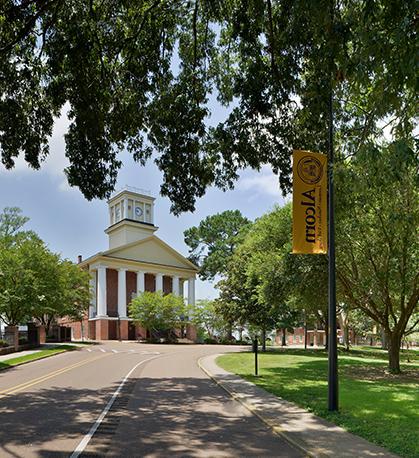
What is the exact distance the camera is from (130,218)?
69.1m

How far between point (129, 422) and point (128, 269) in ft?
184

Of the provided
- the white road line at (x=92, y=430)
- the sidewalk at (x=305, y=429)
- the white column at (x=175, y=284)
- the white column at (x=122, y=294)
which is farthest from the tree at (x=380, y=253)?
the white column at (x=175, y=284)

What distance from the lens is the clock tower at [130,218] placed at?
68.4m

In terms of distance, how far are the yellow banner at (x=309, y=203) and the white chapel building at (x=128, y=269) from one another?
167ft

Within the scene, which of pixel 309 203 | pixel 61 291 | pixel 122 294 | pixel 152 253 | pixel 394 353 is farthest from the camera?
pixel 152 253

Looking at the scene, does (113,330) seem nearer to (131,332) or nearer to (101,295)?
(131,332)

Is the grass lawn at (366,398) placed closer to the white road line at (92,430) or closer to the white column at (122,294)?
the white road line at (92,430)

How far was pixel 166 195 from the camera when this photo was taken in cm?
1416

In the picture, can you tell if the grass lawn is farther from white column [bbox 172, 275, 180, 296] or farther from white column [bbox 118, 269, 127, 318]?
white column [bbox 172, 275, 180, 296]

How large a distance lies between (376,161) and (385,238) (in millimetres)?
14977

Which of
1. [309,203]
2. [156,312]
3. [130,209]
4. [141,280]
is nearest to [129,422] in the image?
[309,203]

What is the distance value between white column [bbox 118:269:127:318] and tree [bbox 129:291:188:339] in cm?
490

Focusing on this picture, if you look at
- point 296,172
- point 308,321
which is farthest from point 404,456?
point 308,321

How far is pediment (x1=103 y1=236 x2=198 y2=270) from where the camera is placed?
216 feet
